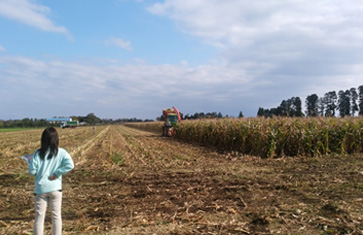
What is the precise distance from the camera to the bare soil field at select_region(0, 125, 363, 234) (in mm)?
4355

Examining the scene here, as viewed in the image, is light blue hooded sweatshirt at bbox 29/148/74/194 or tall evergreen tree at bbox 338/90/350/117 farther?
tall evergreen tree at bbox 338/90/350/117

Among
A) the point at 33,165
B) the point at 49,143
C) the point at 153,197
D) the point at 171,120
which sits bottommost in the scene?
the point at 153,197

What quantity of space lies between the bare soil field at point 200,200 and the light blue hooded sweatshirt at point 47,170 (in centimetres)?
112

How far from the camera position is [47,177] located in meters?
3.55

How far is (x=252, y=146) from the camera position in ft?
44.1

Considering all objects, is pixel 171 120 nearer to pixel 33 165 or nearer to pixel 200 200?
pixel 200 200

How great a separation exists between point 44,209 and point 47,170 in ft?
1.70

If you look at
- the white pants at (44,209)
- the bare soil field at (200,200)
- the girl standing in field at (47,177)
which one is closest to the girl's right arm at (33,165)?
the girl standing in field at (47,177)

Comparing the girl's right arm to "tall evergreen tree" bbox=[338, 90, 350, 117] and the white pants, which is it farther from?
"tall evergreen tree" bbox=[338, 90, 350, 117]

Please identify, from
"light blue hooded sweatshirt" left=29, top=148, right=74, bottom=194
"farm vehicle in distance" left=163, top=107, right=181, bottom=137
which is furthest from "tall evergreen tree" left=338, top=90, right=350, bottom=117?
"light blue hooded sweatshirt" left=29, top=148, right=74, bottom=194

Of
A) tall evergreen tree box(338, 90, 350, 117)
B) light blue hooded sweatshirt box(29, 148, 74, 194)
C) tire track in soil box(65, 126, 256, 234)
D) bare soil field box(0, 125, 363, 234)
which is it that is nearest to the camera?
light blue hooded sweatshirt box(29, 148, 74, 194)

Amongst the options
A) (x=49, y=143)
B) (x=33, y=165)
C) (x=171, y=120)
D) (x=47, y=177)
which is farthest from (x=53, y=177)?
(x=171, y=120)

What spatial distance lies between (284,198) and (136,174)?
4657 mm

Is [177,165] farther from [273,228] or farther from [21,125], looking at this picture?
[21,125]
